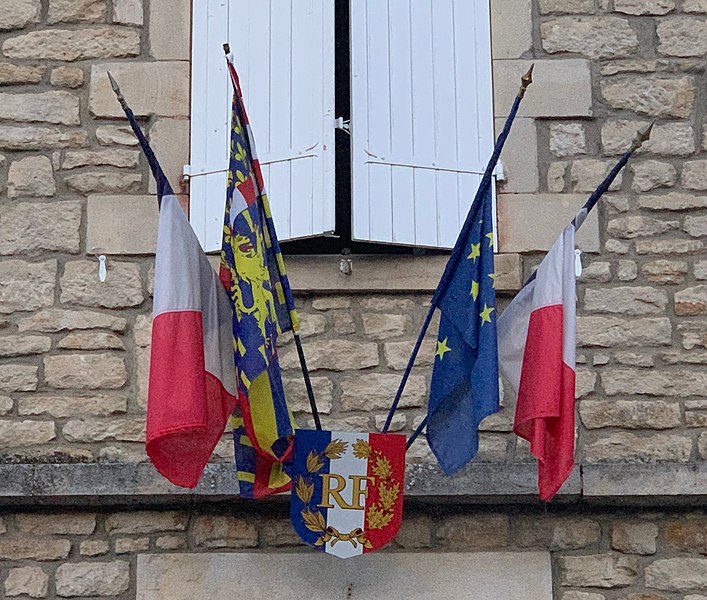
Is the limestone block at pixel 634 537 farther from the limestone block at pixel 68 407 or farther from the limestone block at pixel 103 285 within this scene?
the limestone block at pixel 103 285

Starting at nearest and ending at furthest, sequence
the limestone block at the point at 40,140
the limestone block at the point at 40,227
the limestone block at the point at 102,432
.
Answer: the limestone block at the point at 102,432, the limestone block at the point at 40,227, the limestone block at the point at 40,140

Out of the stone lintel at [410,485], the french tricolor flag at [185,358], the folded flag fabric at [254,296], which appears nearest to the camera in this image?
the french tricolor flag at [185,358]

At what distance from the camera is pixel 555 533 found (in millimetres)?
5152

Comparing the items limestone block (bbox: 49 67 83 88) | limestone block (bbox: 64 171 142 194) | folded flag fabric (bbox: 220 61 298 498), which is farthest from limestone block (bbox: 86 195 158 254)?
folded flag fabric (bbox: 220 61 298 498)

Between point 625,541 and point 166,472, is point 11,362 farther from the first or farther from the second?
point 625,541

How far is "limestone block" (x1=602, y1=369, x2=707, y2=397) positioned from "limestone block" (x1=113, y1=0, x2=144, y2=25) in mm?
2224

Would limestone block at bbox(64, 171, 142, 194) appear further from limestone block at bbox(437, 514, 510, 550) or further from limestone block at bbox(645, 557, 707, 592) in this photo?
limestone block at bbox(645, 557, 707, 592)

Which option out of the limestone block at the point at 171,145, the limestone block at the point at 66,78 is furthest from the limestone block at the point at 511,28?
the limestone block at the point at 66,78

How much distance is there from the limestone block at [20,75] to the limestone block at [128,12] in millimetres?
361

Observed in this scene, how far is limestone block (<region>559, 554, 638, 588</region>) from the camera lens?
5113mm

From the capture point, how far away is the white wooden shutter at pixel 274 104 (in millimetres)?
5375

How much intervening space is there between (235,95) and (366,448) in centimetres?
120

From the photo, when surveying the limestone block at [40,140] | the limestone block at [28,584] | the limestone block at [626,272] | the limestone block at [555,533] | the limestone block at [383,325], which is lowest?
the limestone block at [28,584]

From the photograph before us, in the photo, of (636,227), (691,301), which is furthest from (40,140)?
(691,301)
